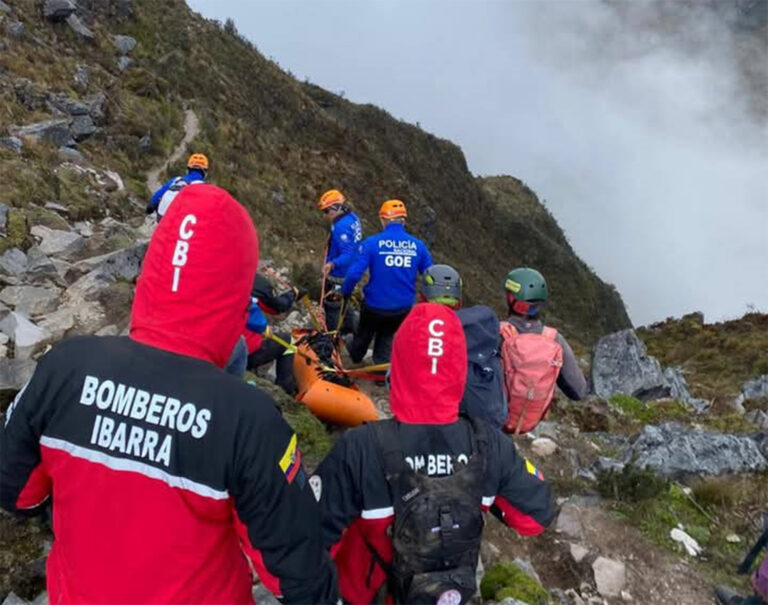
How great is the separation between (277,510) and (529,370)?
3048 mm

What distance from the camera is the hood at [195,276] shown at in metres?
1.97

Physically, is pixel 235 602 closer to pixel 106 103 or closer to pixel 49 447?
pixel 49 447

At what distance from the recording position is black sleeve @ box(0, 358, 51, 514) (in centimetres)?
203

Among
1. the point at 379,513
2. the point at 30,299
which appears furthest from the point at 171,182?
the point at 379,513

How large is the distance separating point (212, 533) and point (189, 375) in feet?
1.75

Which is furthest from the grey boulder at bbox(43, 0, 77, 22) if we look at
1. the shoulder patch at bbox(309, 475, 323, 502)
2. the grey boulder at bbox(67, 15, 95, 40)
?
the shoulder patch at bbox(309, 475, 323, 502)

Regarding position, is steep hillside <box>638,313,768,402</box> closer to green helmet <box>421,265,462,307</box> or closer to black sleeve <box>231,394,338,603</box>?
green helmet <box>421,265,462,307</box>

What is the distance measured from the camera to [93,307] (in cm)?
748

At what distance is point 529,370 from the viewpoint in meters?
4.72

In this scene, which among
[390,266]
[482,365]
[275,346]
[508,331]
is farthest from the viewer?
[390,266]

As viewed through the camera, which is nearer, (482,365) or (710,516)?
(482,365)

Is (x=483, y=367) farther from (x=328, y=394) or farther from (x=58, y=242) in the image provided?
(x=58, y=242)

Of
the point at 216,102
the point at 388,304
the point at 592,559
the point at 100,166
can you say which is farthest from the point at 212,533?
the point at 216,102

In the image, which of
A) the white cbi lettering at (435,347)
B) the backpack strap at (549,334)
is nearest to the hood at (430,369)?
the white cbi lettering at (435,347)
